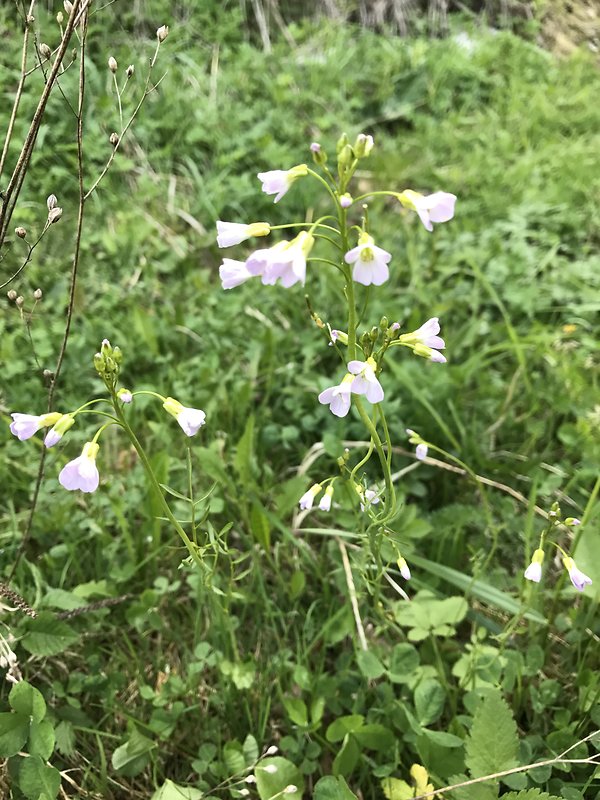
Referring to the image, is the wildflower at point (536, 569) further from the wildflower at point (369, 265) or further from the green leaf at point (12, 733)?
the green leaf at point (12, 733)

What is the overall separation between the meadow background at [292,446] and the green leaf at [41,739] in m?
0.02

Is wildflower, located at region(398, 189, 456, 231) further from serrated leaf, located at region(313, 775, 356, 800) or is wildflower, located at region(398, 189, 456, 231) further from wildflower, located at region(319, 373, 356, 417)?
serrated leaf, located at region(313, 775, 356, 800)

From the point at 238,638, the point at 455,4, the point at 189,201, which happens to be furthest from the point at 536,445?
the point at 455,4

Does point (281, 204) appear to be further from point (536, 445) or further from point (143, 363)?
point (536, 445)

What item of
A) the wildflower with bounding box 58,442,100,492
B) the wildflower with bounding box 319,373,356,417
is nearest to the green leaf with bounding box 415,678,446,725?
the wildflower with bounding box 319,373,356,417

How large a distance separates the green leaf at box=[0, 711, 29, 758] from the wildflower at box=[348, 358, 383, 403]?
1010mm

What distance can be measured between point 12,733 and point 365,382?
106 centimetres

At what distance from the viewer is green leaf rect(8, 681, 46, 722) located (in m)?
1.32

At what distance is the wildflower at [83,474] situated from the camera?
1072 mm

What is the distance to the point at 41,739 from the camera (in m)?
1.31

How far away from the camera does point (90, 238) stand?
2926 mm

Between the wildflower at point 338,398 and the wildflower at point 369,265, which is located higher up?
the wildflower at point 369,265

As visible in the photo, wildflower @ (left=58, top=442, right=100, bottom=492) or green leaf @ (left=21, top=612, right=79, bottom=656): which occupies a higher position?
wildflower @ (left=58, top=442, right=100, bottom=492)

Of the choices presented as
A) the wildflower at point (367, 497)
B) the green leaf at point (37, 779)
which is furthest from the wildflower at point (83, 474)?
the green leaf at point (37, 779)
